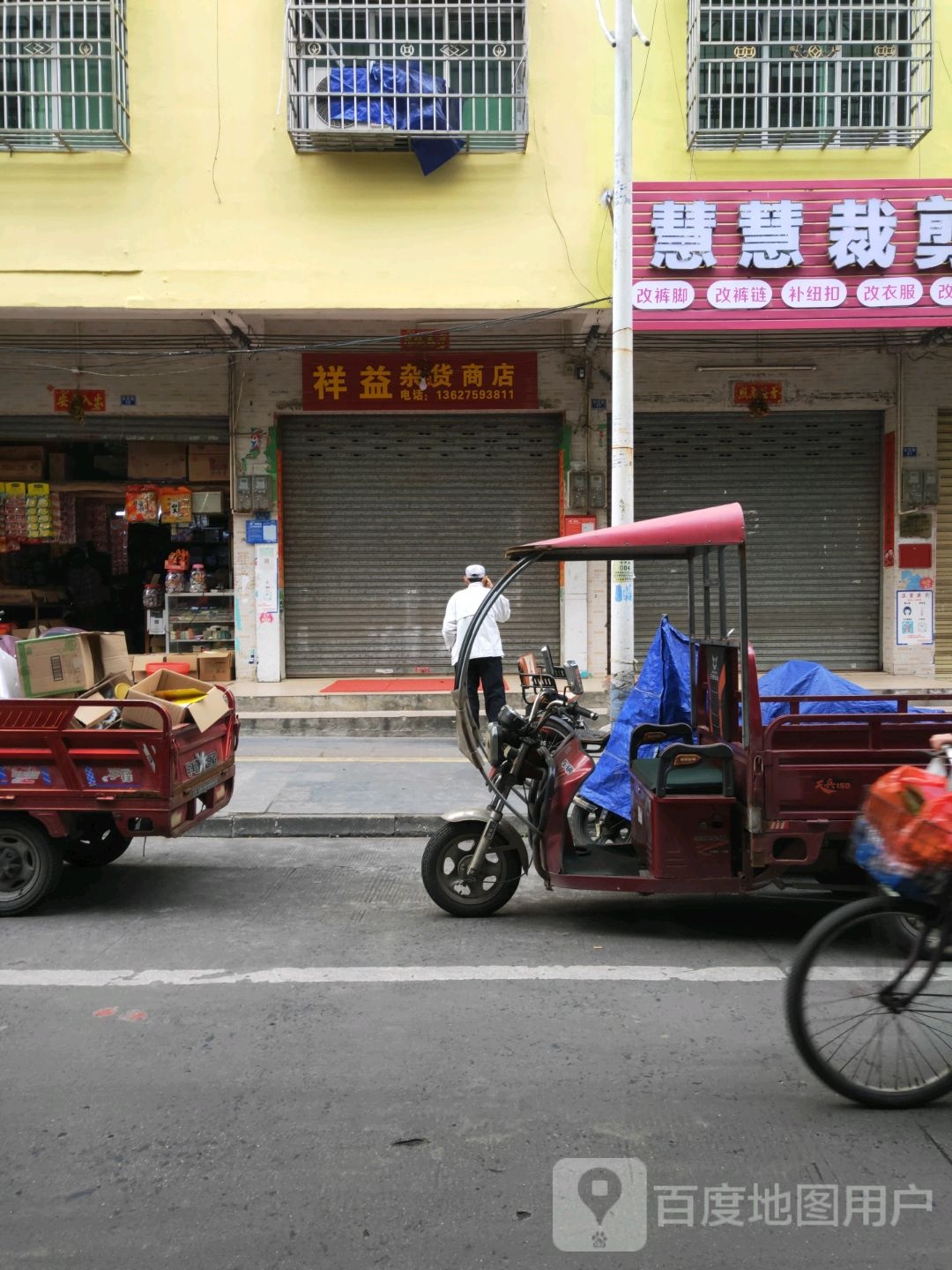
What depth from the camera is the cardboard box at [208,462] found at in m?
13.1

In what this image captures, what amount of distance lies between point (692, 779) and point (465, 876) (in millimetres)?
1266

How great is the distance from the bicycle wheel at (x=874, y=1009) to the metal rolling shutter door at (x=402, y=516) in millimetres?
10105

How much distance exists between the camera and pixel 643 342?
12.5 m

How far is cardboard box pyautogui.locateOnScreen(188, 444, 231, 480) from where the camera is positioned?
13148 millimetres

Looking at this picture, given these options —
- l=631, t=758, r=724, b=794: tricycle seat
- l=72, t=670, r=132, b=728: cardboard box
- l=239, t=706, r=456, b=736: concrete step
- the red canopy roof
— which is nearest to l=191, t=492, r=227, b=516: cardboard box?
l=239, t=706, r=456, b=736: concrete step

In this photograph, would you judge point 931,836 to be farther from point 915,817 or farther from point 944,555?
point 944,555

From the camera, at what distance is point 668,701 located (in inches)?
225

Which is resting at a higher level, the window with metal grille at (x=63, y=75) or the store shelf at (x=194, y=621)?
the window with metal grille at (x=63, y=75)

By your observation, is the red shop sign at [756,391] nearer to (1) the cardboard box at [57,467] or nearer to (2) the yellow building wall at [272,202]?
(2) the yellow building wall at [272,202]

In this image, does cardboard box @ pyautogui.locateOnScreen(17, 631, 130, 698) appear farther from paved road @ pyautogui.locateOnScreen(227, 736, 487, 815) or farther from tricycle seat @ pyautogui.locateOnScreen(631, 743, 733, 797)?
tricycle seat @ pyautogui.locateOnScreen(631, 743, 733, 797)

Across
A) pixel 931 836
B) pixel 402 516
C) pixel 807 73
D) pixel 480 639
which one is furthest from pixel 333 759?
pixel 807 73

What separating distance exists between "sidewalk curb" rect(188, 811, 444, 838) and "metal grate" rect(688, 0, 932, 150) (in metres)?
8.41

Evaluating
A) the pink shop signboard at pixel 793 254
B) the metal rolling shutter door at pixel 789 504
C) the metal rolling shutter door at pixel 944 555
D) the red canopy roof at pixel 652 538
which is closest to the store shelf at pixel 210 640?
the metal rolling shutter door at pixel 789 504

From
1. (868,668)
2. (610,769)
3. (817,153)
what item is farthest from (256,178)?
(868,668)
